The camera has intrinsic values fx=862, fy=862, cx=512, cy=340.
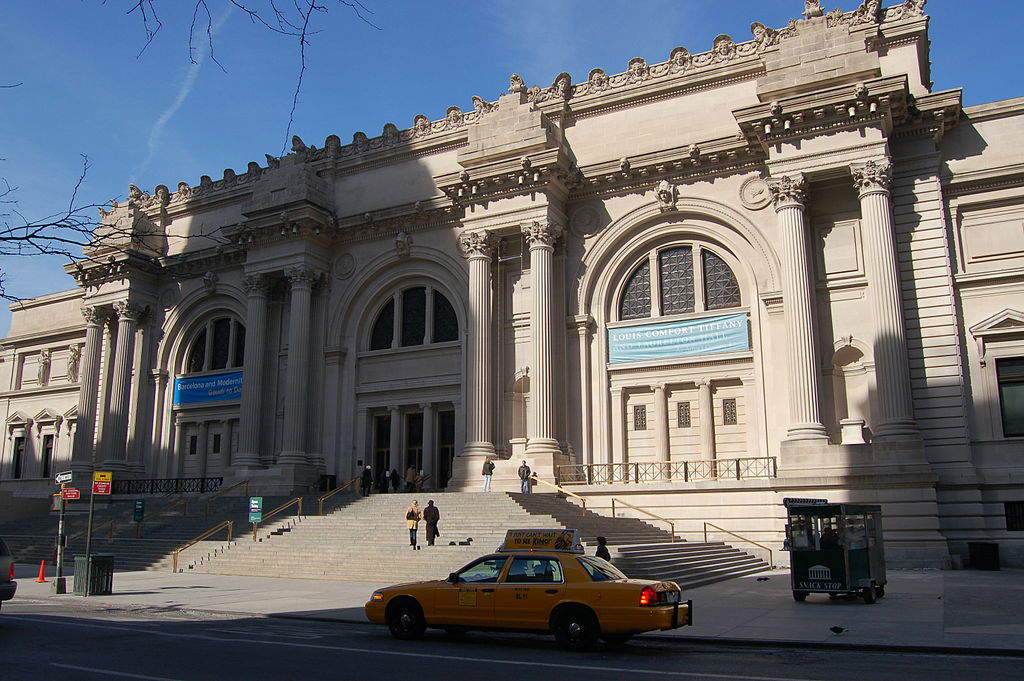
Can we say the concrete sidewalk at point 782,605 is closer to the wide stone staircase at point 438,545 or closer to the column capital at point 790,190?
the wide stone staircase at point 438,545

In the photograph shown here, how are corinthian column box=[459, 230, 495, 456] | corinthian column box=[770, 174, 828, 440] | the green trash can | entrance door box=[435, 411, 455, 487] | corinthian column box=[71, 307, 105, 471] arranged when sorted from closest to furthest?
the green trash can
corinthian column box=[770, 174, 828, 440]
corinthian column box=[459, 230, 495, 456]
entrance door box=[435, 411, 455, 487]
corinthian column box=[71, 307, 105, 471]

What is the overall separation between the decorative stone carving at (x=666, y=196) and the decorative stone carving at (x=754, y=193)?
2456 millimetres

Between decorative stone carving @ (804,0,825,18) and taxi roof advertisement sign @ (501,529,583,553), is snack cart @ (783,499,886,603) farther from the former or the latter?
decorative stone carving @ (804,0,825,18)

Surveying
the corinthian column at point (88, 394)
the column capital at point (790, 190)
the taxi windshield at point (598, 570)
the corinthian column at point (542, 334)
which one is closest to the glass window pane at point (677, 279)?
the corinthian column at point (542, 334)

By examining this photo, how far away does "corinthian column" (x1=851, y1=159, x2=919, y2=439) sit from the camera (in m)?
25.9

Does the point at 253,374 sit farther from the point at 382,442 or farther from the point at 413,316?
the point at 413,316

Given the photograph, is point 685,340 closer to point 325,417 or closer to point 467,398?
point 467,398

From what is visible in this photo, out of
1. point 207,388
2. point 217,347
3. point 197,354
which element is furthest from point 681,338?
point 197,354

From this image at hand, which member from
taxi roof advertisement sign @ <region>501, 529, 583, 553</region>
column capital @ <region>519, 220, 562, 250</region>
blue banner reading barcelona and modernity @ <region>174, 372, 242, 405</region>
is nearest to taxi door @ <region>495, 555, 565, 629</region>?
taxi roof advertisement sign @ <region>501, 529, 583, 553</region>

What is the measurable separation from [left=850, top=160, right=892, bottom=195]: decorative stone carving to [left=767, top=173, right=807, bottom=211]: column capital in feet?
5.57

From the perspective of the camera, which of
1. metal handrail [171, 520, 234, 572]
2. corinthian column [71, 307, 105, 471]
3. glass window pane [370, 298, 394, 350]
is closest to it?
metal handrail [171, 520, 234, 572]

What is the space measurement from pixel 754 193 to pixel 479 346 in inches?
456

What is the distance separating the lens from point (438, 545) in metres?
23.6

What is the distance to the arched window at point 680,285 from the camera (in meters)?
31.5
